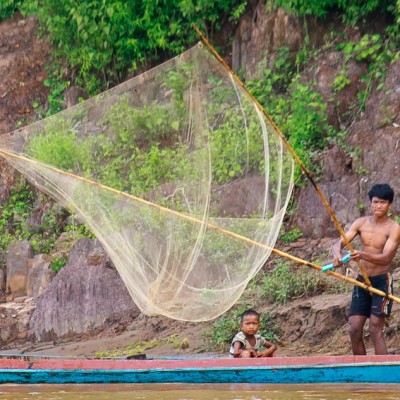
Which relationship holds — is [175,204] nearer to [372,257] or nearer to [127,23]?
[372,257]

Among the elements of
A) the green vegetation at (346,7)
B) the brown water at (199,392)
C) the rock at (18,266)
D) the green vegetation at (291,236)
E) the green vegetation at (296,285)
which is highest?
the green vegetation at (346,7)

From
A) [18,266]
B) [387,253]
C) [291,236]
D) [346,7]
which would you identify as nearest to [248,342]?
[387,253]

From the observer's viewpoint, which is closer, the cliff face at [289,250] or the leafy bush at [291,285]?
the leafy bush at [291,285]

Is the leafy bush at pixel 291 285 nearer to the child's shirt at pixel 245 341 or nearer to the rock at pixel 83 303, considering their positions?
the rock at pixel 83 303

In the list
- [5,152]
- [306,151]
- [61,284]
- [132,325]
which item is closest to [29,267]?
[61,284]

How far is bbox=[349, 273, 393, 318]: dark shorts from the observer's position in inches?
332

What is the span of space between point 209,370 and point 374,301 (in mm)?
1348

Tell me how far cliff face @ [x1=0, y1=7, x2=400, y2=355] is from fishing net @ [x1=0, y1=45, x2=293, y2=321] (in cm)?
170

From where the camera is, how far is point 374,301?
8.48 m

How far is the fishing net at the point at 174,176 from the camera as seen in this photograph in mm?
8836

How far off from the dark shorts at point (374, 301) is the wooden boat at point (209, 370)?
0.41 metres

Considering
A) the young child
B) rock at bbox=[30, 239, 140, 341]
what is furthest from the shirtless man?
rock at bbox=[30, 239, 140, 341]

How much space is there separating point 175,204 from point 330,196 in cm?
336

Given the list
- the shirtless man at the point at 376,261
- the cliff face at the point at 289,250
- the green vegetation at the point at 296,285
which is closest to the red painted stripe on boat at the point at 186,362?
the shirtless man at the point at 376,261
